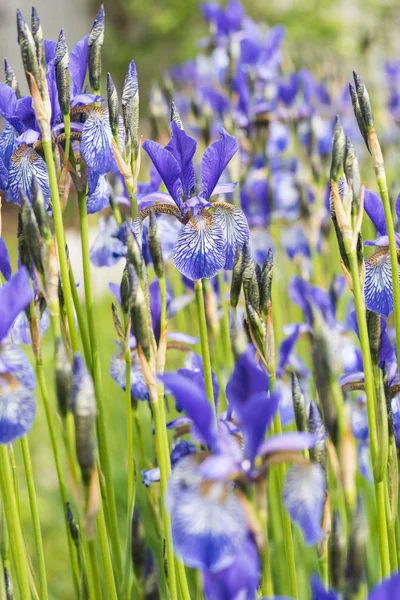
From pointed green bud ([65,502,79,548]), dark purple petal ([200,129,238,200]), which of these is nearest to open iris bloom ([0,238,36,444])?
pointed green bud ([65,502,79,548])

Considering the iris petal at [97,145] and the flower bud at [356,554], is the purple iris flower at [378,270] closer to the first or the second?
the iris petal at [97,145]

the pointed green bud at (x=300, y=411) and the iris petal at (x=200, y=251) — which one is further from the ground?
the iris petal at (x=200, y=251)

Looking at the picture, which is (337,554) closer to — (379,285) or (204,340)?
(204,340)

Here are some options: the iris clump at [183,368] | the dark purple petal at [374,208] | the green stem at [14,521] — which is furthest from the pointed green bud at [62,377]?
the dark purple petal at [374,208]

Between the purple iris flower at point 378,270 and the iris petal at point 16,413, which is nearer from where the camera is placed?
the iris petal at point 16,413

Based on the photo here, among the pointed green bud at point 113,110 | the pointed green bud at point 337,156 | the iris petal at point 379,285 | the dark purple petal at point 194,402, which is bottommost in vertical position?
the dark purple petal at point 194,402

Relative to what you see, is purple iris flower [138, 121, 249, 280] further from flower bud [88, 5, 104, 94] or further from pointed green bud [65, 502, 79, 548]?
pointed green bud [65, 502, 79, 548]

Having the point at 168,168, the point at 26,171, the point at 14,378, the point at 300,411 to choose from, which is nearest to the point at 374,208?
the point at 168,168
